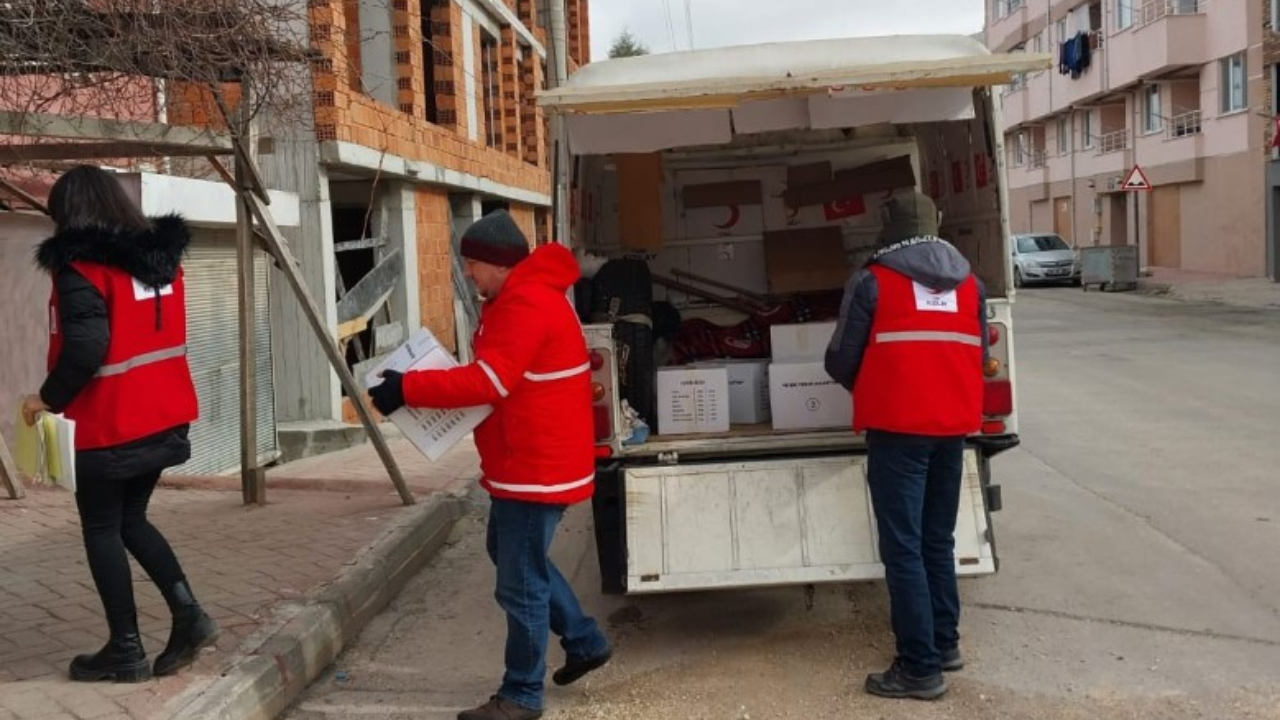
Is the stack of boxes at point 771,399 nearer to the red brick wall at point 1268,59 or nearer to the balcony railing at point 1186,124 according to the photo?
the red brick wall at point 1268,59

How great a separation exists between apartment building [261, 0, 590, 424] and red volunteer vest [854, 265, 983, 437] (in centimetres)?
340

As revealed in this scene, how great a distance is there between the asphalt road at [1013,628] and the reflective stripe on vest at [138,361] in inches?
57.9

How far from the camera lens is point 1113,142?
4194 cm

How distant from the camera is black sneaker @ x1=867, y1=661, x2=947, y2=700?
15.2 feet

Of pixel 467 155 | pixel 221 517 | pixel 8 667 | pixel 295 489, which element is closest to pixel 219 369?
pixel 295 489

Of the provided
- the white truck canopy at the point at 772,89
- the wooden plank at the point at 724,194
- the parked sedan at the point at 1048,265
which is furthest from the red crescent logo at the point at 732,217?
the parked sedan at the point at 1048,265

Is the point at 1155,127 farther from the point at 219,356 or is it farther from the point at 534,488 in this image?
the point at 534,488

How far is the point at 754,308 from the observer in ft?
25.5

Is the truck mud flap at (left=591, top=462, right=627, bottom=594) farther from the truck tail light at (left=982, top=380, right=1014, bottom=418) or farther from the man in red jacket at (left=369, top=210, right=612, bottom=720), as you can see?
the truck tail light at (left=982, top=380, right=1014, bottom=418)

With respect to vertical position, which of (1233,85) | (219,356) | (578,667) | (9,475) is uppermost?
(1233,85)

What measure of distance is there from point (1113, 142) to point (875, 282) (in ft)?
134

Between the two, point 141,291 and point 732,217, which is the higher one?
point 732,217

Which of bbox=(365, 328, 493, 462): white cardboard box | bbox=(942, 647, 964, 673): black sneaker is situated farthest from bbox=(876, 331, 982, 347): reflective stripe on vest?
bbox=(365, 328, 493, 462): white cardboard box

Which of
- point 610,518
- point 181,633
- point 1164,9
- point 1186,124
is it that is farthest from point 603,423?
point 1186,124
